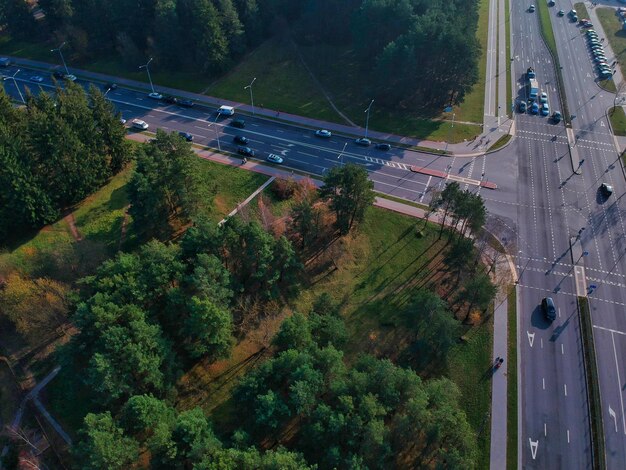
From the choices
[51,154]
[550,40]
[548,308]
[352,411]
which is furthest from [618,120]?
[51,154]

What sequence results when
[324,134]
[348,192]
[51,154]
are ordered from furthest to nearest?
[324,134], [51,154], [348,192]

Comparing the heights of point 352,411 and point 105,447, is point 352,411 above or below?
below

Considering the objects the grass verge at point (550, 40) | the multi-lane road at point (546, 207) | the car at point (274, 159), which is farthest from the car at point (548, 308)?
the grass verge at point (550, 40)

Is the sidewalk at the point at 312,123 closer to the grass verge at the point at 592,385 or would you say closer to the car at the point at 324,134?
the car at the point at 324,134

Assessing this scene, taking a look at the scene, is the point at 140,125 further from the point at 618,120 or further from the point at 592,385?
the point at 618,120

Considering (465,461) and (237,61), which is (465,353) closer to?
Result: (465,461)

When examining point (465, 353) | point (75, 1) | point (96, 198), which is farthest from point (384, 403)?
point (75, 1)
